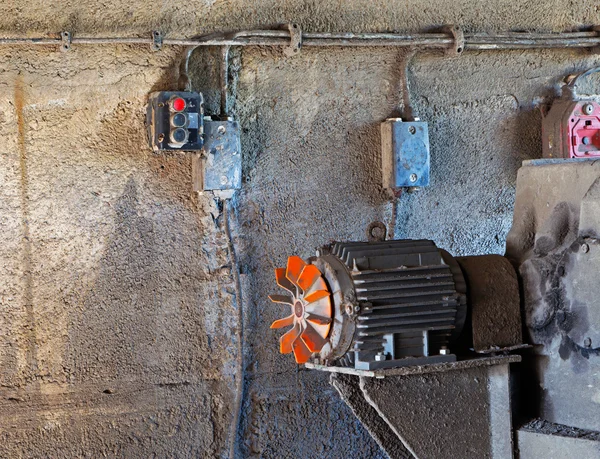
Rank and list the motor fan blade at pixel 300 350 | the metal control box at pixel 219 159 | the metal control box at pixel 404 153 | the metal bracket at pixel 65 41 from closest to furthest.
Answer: the motor fan blade at pixel 300 350 → the metal bracket at pixel 65 41 → the metal control box at pixel 219 159 → the metal control box at pixel 404 153

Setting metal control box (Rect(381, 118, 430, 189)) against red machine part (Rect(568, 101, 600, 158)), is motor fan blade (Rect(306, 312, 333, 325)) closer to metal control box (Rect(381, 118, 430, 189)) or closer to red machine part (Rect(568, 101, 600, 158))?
metal control box (Rect(381, 118, 430, 189))

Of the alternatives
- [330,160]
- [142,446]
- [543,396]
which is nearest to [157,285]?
[142,446]

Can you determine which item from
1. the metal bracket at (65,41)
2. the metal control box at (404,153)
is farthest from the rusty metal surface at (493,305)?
the metal bracket at (65,41)

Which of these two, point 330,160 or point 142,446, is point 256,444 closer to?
point 142,446

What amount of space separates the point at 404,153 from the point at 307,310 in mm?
801

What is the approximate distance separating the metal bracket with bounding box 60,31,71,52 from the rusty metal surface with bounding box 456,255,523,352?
41.2 inches

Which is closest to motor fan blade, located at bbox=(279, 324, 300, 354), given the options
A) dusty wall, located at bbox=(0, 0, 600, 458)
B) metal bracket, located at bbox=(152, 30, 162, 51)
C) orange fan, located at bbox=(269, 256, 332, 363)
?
orange fan, located at bbox=(269, 256, 332, 363)

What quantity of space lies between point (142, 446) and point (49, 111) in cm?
86

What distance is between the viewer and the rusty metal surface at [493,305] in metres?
1.65

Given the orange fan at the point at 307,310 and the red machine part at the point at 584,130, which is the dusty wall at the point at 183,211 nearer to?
the red machine part at the point at 584,130

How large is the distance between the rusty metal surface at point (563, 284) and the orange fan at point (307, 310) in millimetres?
441

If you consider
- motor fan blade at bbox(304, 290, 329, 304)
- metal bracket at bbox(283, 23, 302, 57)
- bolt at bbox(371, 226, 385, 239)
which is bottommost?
motor fan blade at bbox(304, 290, 329, 304)

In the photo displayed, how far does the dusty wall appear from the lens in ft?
6.42

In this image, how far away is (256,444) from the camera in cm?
215
